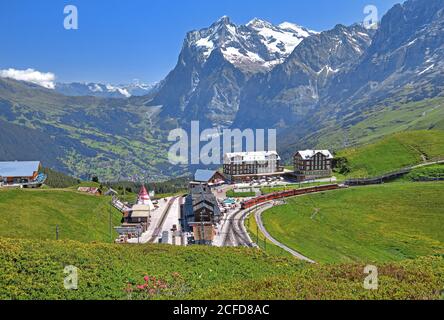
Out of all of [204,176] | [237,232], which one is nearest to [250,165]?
[204,176]

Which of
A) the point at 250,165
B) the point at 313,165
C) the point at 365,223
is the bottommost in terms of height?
the point at 365,223

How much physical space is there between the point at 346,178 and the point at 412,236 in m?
64.2

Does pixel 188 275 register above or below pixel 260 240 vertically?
above

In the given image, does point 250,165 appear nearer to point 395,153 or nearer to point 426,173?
point 395,153

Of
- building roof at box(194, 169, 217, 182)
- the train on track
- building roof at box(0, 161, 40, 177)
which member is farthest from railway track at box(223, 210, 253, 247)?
building roof at box(0, 161, 40, 177)

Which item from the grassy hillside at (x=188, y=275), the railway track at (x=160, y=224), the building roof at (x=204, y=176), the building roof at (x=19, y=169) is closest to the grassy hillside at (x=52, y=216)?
the railway track at (x=160, y=224)

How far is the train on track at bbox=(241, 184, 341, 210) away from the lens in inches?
4719

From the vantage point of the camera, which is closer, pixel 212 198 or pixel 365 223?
pixel 365 223

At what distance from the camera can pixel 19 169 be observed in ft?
383

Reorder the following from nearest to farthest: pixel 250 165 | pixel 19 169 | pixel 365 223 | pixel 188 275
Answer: pixel 188 275 → pixel 365 223 → pixel 19 169 → pixel 250 165

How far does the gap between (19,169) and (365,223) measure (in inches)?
3687

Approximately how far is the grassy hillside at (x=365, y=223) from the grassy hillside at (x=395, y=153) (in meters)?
27.5

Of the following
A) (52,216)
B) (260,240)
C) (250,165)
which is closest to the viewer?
(52,216)

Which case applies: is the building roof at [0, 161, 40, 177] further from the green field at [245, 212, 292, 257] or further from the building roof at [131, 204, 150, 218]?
the green field at [245, 212, 292, 257]
